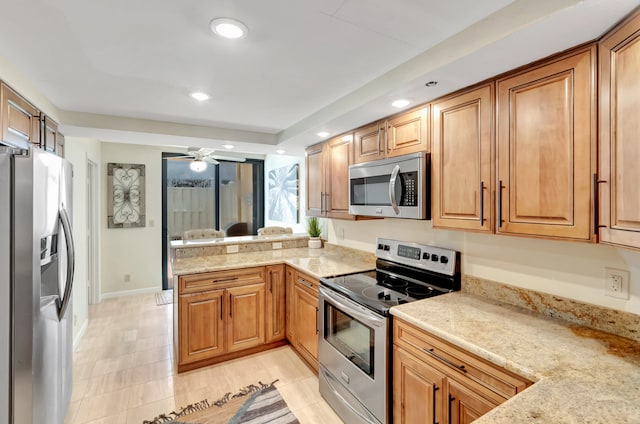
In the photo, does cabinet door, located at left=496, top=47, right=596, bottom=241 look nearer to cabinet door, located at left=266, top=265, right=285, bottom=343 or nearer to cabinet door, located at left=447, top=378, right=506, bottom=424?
cabinet door, located at left=447, top=378, right=506, bottom=424

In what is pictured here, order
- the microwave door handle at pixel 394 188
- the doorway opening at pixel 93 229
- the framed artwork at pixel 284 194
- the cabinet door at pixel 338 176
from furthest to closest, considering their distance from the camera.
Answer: the framed artwork at pixel 284 194
the doorway opening at pixel 93 229
the cabinet door at pixel 338 176
the microwave door handle at pixel 394 188

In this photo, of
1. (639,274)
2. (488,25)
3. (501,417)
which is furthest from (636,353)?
(488,25)

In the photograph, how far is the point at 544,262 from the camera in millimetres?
1658

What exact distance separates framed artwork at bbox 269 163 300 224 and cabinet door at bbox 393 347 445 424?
3.09 metres

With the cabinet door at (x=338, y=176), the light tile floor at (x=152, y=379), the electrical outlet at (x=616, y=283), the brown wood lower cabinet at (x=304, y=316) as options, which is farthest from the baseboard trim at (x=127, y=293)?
the electrical outlet at (x=616, y=283)

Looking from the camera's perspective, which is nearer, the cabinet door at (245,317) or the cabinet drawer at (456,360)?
the cabinet drawer at (456,360)

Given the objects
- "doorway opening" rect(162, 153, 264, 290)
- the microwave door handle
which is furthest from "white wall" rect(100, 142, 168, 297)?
the microwave door handle

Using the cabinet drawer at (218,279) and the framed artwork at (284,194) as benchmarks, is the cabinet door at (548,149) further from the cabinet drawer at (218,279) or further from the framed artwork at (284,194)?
the framed artwork at (284,194)

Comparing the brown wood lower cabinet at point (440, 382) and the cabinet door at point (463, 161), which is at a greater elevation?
the cabinet door at point (463, 161)

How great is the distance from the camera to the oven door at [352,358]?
1771mm

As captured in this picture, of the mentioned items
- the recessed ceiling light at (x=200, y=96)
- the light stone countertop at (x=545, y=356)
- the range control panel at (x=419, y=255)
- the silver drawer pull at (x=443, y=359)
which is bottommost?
the silver drawer pull at (x=443, y=359)

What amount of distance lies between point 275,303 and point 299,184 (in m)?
1.98

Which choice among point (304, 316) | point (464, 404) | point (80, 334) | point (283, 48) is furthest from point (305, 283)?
point (80, 334)

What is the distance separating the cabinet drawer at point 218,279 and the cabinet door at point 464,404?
1.93 m
